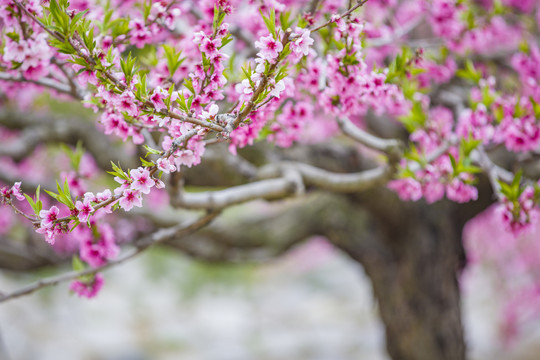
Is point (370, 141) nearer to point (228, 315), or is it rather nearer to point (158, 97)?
point (158, 97)

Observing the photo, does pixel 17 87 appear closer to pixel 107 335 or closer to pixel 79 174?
pixel 79 174

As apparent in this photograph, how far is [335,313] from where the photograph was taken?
1149cm

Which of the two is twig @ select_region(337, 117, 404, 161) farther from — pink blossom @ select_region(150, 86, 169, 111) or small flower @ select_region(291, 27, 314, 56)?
pink blossom @ select_region(150, 86, 169, 111)

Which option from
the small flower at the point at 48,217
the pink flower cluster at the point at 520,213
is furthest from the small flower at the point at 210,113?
the pink flower cluster at the point at 520,213

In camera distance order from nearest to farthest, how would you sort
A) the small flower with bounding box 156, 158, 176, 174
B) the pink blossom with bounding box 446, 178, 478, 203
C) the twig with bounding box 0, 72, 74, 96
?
the small flower with bounding box 156, 158, 176, 174, the twig with bounding box 0, 72, 74, 96, the pink blossom with bounding box 446, 178, 478, 203

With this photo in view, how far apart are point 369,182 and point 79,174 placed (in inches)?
66.6

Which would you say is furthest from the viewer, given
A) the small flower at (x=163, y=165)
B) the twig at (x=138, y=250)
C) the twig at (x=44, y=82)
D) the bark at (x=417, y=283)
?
the bark at (x=417, y=283)

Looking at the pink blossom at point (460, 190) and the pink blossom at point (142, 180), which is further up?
the pink blossom at point (460, 190)

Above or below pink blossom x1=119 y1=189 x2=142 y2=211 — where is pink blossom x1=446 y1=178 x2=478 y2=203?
above

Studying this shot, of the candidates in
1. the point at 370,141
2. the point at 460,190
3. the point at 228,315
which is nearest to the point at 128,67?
the point at 370,141

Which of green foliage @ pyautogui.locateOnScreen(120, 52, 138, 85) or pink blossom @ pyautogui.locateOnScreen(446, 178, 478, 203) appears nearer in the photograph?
green foliage @ pyautogui.locateOnScreen(120, 52, 138, 85)

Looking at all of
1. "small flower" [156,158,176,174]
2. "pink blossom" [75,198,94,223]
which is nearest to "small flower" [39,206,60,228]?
"pink blossom" [75,198,94,223]

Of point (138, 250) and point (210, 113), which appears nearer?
point (210, 113)

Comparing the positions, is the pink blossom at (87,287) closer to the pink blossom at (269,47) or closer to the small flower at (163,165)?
the small flower at (163,165)
